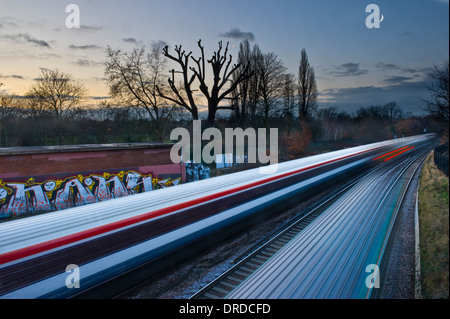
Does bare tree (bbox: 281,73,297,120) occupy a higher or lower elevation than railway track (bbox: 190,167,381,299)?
higher

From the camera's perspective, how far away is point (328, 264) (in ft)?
17.4

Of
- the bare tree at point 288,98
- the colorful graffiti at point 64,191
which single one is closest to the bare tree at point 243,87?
the bare tree at point 288,98

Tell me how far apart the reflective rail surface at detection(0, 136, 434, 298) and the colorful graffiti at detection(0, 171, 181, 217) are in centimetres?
621

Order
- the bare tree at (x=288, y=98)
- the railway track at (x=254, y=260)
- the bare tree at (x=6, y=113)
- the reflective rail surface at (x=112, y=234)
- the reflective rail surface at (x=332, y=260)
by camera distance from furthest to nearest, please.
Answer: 1. the bare tree at (x=288, y=98)
2. the bare tree at (x=6, y=113)
3. the railway track at (x=254, y=260)
4. the reflective rail surface at (x=332, y=260)
5. the reflective rail surface at (x=112, y=234)

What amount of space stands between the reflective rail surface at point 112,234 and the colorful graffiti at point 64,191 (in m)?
6.21

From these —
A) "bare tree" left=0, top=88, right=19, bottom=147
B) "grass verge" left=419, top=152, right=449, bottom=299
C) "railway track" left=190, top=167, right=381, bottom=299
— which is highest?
"bare tree" left=0, top=88, right=19, bottom=147

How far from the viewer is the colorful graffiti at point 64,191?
11.6 metres

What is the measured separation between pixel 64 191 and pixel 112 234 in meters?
8.97

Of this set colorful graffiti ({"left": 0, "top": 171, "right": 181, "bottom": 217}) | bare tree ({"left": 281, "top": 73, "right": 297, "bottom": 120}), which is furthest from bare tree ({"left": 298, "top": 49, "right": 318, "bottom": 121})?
colorful graffiti ({"left": 0, "top": 171, "right": 181, "bottom": 217})

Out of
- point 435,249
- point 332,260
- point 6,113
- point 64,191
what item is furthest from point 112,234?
point 6,113

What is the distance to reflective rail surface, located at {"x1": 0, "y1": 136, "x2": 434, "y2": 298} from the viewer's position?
14.1 ft

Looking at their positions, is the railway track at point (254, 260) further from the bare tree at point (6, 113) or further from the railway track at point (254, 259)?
the bare tree at point (6, 113)

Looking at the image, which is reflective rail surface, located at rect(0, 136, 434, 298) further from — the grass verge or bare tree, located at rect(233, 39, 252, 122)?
bare tree, located at rect(233, 39, 252, 122)
